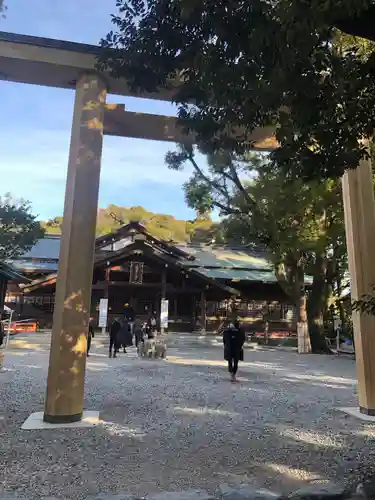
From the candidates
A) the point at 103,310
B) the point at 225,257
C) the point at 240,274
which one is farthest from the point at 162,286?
the point at 225,257

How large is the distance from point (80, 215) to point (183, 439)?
11.0ft

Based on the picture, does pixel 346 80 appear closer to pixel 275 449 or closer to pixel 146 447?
pixel 275 449

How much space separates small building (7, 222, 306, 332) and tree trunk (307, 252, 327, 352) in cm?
414

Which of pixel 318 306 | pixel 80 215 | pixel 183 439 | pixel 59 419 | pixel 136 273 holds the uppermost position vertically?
pixel 136 273

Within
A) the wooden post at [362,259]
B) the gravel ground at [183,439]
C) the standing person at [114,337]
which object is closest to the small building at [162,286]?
the standing person at [114,337]

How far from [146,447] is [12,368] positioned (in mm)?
7728

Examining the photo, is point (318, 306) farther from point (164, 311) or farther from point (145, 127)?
point (145, 127)

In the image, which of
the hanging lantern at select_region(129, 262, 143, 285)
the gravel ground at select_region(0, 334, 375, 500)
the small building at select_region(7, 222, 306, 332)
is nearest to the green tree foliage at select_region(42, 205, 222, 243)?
the small building at select_region(7, 222, 306, 332)

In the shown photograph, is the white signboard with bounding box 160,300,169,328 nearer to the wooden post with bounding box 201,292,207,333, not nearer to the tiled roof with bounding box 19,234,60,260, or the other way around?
the wooden post with bounding box 201,292,207,333

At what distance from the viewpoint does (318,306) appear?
19844 mm

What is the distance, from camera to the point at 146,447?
185 inches

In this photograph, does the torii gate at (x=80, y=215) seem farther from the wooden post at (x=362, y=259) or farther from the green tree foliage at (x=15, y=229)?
the green tree foliage at (x=15, y=229)

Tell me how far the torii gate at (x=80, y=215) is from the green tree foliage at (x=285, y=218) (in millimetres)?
7363

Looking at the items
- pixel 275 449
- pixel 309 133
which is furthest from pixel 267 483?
pixel 309 133
